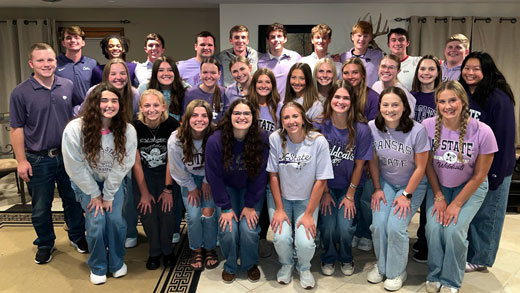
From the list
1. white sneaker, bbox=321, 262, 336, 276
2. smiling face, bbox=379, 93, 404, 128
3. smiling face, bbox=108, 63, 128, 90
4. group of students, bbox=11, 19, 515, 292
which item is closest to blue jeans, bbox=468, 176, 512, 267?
group of students, bbox=11, 19, 515, 292

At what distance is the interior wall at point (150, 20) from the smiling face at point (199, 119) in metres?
4.59

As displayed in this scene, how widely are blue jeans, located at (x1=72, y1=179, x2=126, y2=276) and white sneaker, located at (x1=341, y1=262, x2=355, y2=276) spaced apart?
1.46 meters

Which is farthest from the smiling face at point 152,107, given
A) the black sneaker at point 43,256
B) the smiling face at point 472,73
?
the smiling face at point 472,73

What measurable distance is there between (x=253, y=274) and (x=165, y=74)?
1554mm

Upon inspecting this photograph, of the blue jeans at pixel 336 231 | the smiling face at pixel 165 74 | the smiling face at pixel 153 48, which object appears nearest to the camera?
the blue jeans at pixel 336 231

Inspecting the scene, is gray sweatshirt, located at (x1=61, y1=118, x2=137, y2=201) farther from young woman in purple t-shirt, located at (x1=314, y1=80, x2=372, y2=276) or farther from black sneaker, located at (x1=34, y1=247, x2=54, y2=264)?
young woman in purple t-shirt, located at (x1=314, y1=80, x2=372, y2=276)

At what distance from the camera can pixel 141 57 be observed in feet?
22.4

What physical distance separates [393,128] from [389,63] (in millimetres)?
615

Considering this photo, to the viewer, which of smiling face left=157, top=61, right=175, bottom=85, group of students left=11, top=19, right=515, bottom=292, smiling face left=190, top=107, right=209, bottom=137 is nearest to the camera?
group of students left=11, top=19, right=515, bottom=292

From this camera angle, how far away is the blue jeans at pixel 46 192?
266 centimetres

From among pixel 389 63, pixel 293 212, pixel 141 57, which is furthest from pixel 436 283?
pixel 141 57

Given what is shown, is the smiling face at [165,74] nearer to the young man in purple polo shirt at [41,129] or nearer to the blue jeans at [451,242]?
the young man in purple polo shirt at [41,129]

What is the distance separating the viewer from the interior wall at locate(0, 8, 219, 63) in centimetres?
647

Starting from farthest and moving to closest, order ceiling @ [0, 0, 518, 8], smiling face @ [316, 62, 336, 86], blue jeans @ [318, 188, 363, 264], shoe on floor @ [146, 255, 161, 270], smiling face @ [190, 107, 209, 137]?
ceiling @ [0, 0, 518, 8]
smiling face @ [316, 62, 336, 86]
shoe on floor @ [146, 255, 161, 270]
blue jeans @ [318, 188, 363, 264]
smiling face @ [190, 107, 209, 137]
